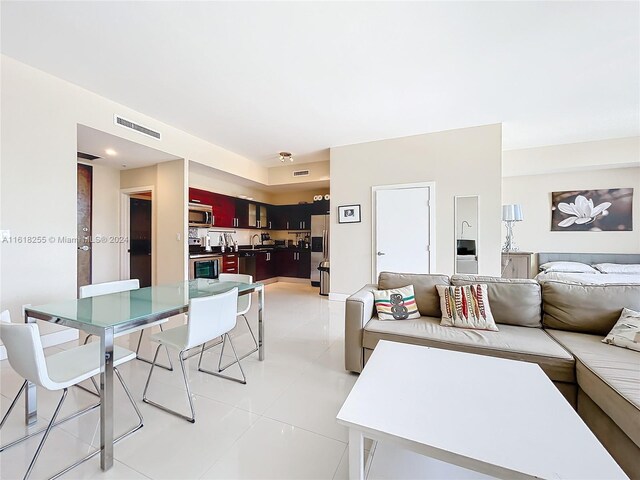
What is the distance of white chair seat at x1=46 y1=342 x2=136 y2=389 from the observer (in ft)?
4.57

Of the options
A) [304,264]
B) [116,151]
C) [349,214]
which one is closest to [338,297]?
[349,214]

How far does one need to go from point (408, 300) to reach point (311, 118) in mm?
2763

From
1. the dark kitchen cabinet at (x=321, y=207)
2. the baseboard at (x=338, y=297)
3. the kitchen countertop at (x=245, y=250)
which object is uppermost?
the dark kitchen cabinet at (x=321, y=207)

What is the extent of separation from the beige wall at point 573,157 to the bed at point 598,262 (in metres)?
1.54

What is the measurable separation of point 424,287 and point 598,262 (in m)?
4.54

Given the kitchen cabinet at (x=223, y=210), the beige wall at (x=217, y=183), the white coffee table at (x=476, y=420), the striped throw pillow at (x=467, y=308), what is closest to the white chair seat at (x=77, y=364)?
the white coffee table at (x=476, y=420)

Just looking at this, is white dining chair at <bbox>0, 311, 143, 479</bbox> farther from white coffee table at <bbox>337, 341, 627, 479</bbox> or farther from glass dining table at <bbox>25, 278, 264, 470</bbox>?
white coffee table at <bbox>337, 341, 627, 479</bbox>

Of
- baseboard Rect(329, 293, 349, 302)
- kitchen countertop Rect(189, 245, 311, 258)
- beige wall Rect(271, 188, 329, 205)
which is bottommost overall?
baseboard Rect(329, 293, 349, 302)

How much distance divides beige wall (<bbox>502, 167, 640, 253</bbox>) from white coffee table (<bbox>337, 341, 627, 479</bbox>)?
16.2ft

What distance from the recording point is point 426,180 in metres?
4.37

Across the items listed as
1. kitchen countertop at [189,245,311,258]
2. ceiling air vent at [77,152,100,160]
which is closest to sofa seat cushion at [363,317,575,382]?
kitchen countertop at [189,245,311,258]

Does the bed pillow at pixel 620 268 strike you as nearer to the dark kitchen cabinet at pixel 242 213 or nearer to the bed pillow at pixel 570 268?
the bed pillow at pixel 570 268

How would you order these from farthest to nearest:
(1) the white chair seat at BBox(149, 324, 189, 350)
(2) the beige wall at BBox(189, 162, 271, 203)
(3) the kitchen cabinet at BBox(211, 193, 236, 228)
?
(3) the kitchen cabinet at BBox(211, 193, 236, 228) → (2) the beige wall at BBox(189, 162, 271, 203) → (1) the white chair seat at BBox(149, 324, 189, 350)

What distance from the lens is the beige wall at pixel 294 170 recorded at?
5.86 m
